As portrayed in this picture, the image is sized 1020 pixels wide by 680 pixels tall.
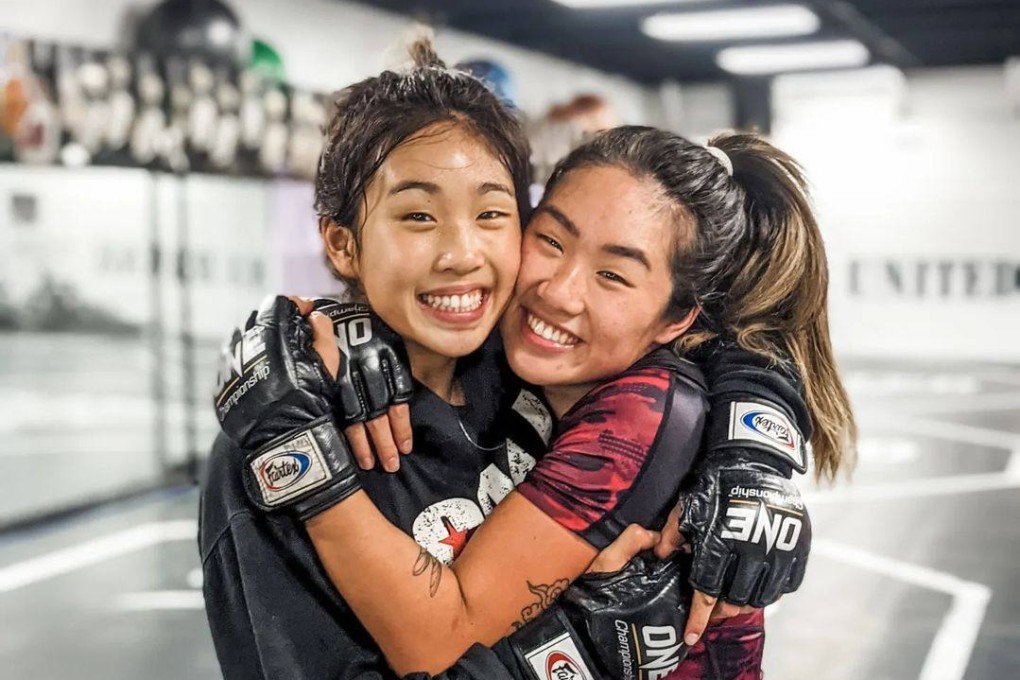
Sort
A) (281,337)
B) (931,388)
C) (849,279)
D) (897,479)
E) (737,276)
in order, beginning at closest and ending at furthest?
1. (281,337)
2. (737,276)
3. (897,479)
4. (931,388)
5. (849,279)

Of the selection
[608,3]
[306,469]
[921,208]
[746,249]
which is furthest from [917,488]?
[921,208]

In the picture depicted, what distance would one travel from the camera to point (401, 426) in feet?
4.34

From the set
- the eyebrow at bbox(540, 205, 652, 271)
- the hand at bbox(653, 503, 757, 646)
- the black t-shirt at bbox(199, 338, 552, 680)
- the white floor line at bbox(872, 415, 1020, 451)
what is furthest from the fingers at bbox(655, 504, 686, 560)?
the white floor line at bbox(872, 415, 1020, 451)

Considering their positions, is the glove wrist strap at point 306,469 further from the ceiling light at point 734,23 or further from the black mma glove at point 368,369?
the ceiling light at point 734,23

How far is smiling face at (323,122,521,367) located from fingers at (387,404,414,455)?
88 millimetres

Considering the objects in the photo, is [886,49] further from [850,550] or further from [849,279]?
[850,550]

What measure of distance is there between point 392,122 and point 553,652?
68 centimetres

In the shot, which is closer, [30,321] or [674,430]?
[674,430]

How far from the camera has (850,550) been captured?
530cm

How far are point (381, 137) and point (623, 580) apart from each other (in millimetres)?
625

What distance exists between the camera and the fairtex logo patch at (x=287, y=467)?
1197 mm

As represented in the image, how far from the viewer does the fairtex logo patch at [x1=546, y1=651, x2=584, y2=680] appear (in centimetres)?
126

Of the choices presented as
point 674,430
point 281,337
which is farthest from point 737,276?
point 281,337

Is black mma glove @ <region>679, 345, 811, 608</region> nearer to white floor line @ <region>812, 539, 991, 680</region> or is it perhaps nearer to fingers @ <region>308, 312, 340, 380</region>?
fingers @ <region>308, 312, 340, 380</region>
